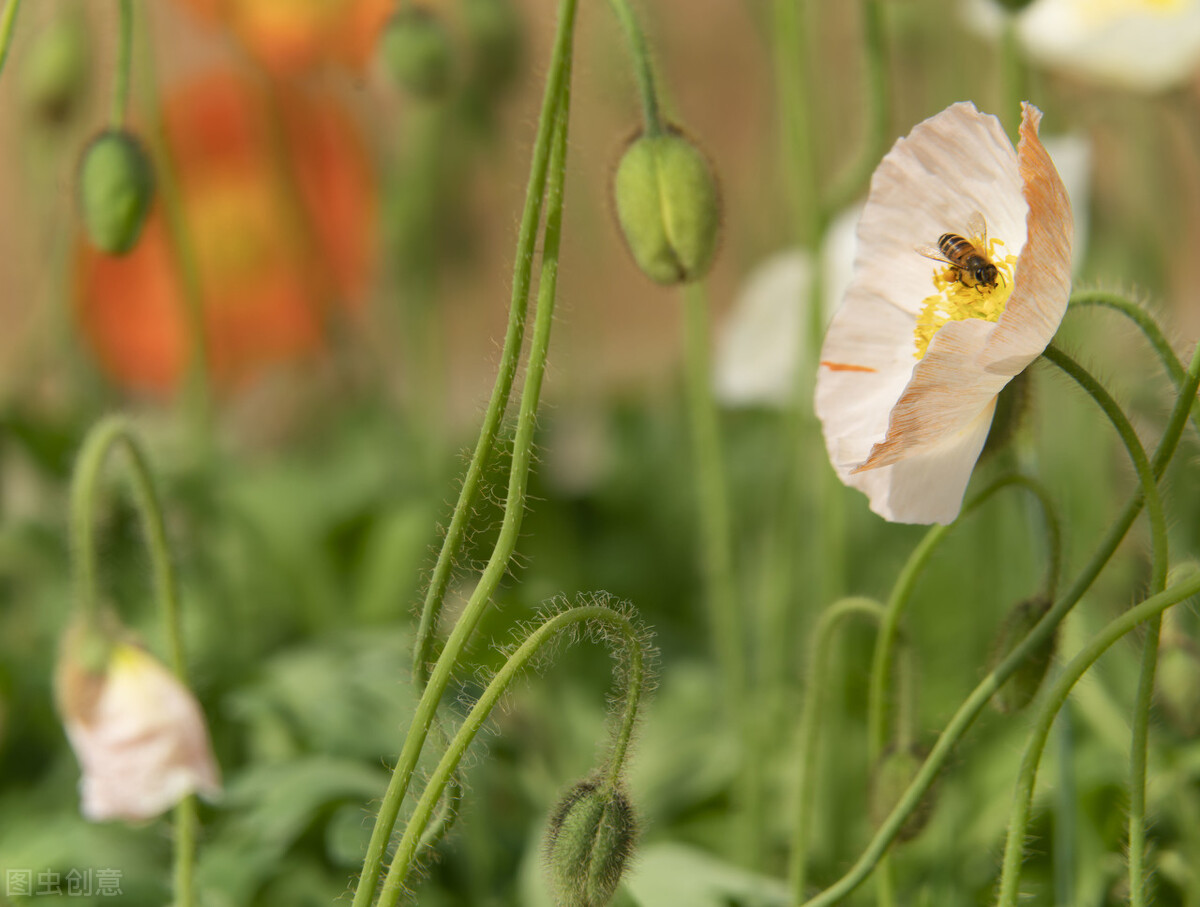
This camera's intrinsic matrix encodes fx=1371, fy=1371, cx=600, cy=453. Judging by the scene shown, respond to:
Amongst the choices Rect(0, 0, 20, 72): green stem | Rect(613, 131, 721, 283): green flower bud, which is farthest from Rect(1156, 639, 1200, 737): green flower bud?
Rect(0, 0, 20, 72): green stem

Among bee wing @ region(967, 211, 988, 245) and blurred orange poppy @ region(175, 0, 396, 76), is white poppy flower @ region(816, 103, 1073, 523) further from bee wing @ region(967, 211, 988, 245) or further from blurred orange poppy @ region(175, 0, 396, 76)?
blurred orange poppy @ region(175, 0, 396, 76)

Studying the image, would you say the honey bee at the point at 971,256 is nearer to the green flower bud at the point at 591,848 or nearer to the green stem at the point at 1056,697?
the green stem at the point at 1056,697

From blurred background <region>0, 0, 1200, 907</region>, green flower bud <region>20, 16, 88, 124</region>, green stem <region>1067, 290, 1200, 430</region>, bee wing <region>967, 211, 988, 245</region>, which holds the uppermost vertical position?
green flower bud <region>20, 16, 88, 124</region>

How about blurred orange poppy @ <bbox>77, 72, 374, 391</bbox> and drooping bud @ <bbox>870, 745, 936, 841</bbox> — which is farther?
blurred orange poppy @ <bbox>77, 72, 374, 391</bbox>

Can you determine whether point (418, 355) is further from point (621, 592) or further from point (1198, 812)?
point (1198, 812)

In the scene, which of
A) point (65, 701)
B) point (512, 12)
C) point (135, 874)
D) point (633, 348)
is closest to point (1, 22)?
point (65, 701)

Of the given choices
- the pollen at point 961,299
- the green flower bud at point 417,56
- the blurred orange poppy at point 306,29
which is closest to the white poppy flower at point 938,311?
the pollen at point 961,299
